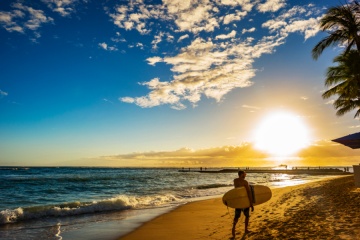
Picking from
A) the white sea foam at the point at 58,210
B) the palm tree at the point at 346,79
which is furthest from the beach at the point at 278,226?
the palm tree at the point at 346,79

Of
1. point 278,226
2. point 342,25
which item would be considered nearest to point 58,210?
point 278,226

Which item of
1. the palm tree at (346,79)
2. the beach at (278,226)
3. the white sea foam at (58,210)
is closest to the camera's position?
the beach at (278,226)

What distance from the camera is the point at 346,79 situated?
23469 millimetres

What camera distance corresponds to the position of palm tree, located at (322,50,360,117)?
19.1 m

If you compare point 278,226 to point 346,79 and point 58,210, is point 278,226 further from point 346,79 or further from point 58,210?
point 346,79

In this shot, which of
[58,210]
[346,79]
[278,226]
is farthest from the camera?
[346,79]

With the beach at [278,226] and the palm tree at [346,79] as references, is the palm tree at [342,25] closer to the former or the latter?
the palm tree at [346,79]

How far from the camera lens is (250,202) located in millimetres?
7984

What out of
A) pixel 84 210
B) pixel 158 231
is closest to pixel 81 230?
pixel 158 231

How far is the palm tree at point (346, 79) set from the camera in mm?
19094

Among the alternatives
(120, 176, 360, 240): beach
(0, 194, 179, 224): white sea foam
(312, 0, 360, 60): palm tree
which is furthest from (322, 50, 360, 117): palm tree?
(0, 194, 179, 224): white sea foam

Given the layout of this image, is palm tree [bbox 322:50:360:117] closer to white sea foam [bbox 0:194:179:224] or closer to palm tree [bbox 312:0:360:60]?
palm tree [bbox 312:0:360:60]

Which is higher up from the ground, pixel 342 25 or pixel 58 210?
pixel 342 25

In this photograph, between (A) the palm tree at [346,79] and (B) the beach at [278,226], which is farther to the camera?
(A) the palm tree at [346,79]
